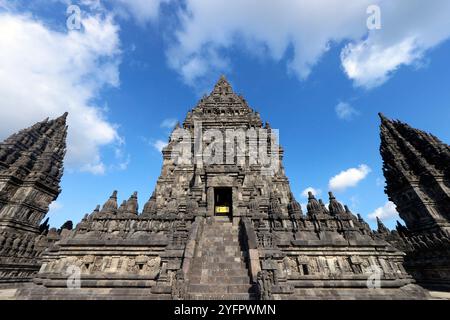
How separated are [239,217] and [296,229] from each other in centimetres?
370

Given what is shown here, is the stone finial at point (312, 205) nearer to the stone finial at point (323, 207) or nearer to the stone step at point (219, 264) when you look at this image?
the stone finial at point (323, 207)

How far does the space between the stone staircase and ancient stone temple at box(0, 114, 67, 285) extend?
23481 millimetres

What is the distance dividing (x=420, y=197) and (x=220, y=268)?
101 feet

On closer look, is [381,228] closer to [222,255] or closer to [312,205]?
[312,205]

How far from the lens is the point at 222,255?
1050 centimetres

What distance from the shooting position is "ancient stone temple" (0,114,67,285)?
2247 centimetres

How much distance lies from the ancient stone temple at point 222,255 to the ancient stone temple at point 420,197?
9.56 m

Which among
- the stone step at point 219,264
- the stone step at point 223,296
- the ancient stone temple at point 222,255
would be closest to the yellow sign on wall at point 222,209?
the ancient stone temple at point 222,255

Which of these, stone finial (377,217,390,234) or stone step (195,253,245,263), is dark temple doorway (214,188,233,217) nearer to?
stone step (195,253,245,263)

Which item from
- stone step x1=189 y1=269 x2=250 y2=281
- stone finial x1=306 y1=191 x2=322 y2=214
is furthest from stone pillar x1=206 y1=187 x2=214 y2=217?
stone finial x1=306 y1=191 x2=322 y2=214

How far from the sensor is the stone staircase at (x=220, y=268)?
801cm

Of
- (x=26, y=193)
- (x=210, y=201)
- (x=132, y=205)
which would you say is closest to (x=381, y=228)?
(x=210, y=201)

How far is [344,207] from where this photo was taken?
14.0 metres
